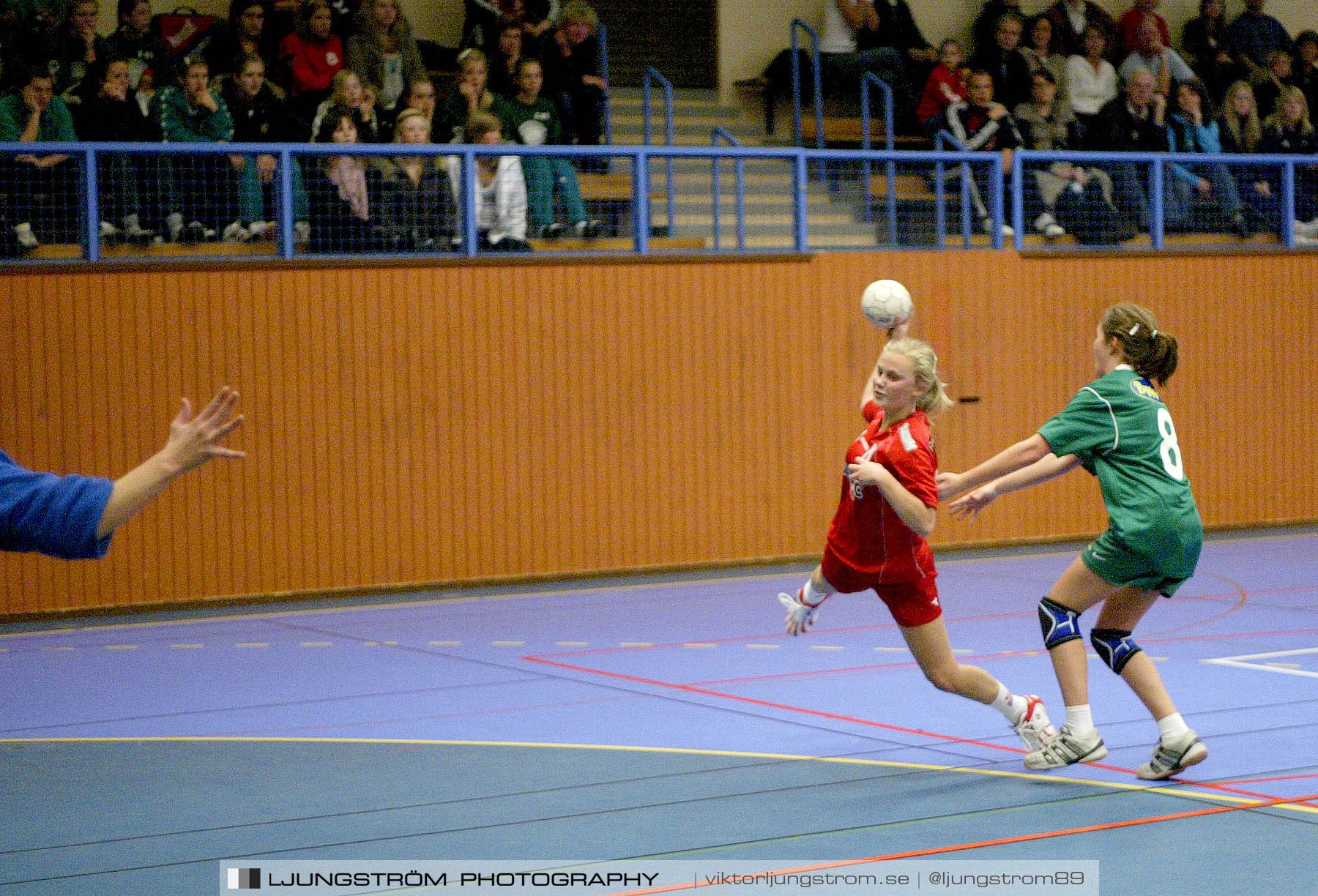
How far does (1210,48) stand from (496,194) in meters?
10.1

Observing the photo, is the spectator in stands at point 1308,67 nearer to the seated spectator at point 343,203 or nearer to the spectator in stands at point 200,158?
the seated spectator at point 343,203

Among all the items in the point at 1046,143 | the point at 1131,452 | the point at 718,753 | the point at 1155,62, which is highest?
the point at 1155,62

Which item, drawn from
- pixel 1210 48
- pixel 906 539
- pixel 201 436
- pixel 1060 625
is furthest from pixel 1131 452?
pixel 1210 48

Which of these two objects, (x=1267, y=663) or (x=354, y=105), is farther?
(x=354, y=105)

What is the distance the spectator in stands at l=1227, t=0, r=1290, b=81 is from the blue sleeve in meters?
18.3

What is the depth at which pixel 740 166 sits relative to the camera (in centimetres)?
1444

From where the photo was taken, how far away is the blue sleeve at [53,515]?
12.2ft

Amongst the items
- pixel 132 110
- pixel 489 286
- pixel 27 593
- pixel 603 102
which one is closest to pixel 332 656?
pixel 27 593

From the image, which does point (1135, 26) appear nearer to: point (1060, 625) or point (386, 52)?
point (386, 52)

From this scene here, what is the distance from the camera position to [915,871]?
550 centimetres

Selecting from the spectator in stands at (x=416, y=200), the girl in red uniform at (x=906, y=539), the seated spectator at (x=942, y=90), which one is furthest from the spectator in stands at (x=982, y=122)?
the girl in red uniform at (x=906, y=539)

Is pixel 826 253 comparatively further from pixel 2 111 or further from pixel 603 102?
pixel 2 111

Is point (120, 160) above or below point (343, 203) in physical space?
above

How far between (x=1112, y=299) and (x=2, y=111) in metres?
9.98
